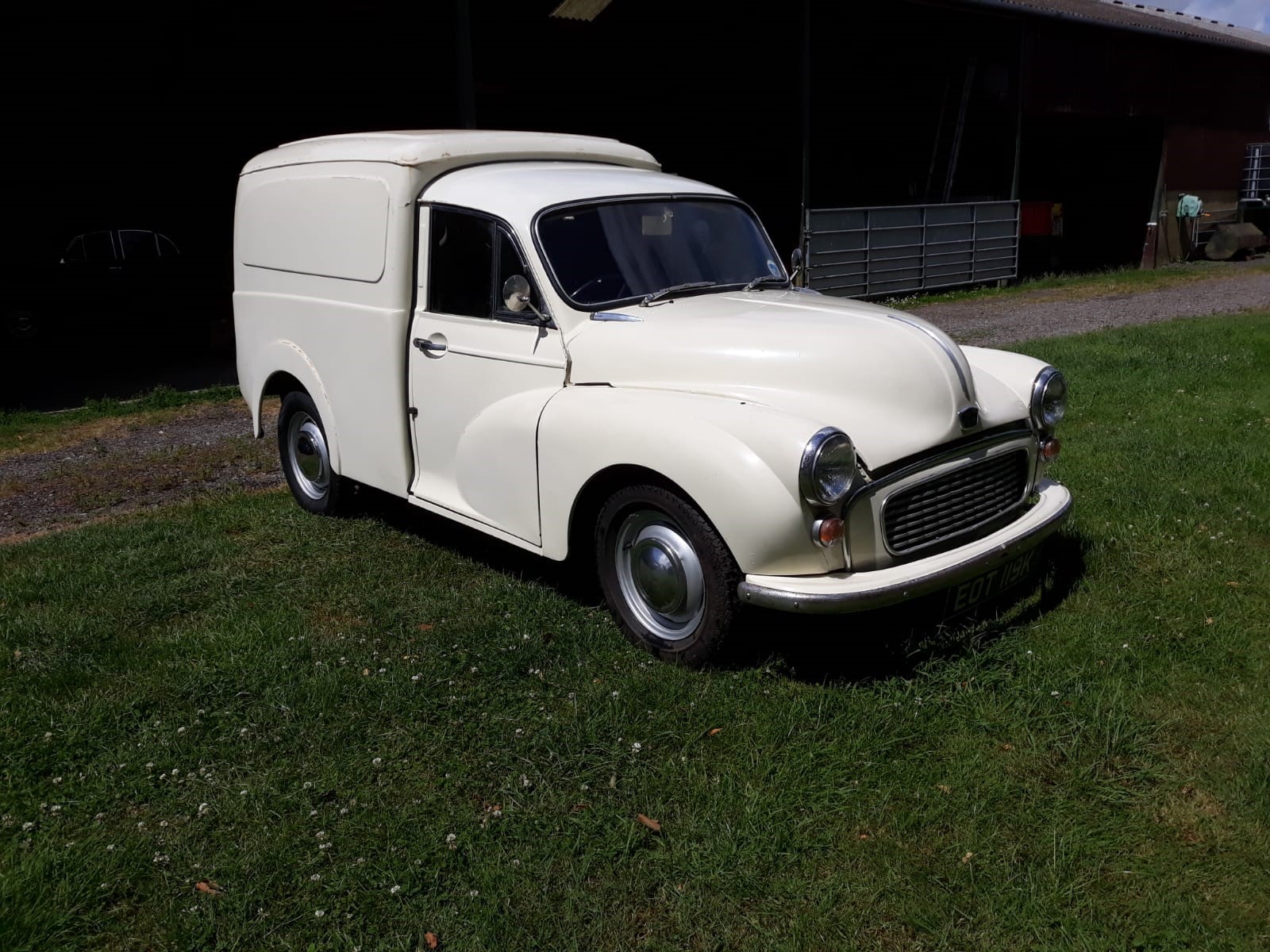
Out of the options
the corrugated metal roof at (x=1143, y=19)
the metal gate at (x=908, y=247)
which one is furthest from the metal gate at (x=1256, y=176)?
the metal gate at (x=908, y=247)

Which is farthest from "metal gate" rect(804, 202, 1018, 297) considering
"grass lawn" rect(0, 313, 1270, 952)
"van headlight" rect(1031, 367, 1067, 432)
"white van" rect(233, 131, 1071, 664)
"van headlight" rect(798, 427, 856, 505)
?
"van headlight" rect(798, 427, 856, 505)

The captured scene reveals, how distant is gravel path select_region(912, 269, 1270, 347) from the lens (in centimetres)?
1214

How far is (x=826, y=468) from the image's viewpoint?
340cm

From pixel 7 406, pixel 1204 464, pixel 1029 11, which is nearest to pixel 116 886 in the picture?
pixel 1204 464

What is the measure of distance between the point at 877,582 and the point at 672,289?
5.55 ft

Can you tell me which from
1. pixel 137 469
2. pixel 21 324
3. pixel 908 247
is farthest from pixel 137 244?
pixel 908 247

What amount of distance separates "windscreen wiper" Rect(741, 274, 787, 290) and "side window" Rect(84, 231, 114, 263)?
960 centimetres

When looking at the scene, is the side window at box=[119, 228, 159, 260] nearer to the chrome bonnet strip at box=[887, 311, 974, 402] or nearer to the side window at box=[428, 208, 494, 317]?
the side window at box=[428, 208, 494, 317]

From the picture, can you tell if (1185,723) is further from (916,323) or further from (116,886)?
(116,886)

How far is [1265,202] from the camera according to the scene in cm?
2283

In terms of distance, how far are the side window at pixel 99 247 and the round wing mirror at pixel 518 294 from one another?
30.8ft

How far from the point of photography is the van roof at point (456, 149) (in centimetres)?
485

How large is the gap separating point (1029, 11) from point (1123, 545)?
47.7 feet

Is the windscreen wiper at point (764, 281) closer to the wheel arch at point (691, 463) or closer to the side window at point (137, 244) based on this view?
the wheel arch at point (691, 463)
